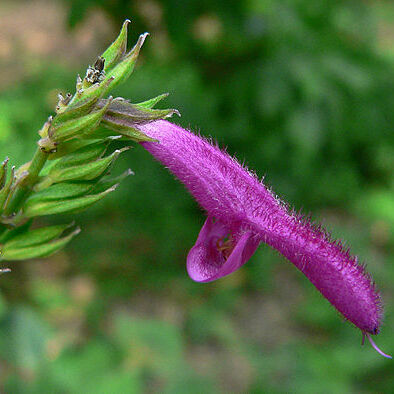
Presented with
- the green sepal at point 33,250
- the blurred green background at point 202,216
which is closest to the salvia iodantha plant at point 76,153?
the green sepal at point 33,250

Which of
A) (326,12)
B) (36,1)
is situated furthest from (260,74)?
(36,1)

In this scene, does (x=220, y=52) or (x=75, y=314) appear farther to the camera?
(x=75, y=314)

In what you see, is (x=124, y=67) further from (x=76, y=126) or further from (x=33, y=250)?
(x=33, y=250)

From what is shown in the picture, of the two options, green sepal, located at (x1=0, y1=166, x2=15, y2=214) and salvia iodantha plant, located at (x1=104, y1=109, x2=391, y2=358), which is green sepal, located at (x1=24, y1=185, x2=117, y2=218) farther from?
salvia iodantha plant, located at (x1=104, y1=109, x2=391, y2=358)

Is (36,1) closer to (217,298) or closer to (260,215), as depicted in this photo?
(217,298)

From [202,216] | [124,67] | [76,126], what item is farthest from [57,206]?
[202,216]

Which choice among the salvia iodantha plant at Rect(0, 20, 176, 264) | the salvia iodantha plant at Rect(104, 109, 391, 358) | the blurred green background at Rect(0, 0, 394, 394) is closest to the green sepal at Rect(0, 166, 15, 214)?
the salvia iodantha plant at Rect(0, 20, 176, 264)

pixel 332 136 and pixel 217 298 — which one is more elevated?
pixel 332 136
